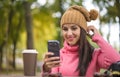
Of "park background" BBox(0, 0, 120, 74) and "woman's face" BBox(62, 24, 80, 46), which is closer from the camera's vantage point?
"woman's face" BBox(62, 24, 80, 46)

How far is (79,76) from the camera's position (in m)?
3.41

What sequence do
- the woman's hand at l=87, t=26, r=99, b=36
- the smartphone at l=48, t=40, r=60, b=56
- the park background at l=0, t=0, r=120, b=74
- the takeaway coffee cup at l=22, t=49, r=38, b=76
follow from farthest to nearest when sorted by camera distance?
1. the park background at l=0, t=0, r=120, b=74
2. the woman's hand at l=87, t=26, r=99, b=36
3. the takeaway coffee cup at l=22, t=49, r=38, b=76
4. the smartphone at l=48, t=40, r=60, b=56

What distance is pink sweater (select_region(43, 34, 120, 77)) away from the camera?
3.56m

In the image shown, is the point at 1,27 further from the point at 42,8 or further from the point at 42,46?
the point at 42,46

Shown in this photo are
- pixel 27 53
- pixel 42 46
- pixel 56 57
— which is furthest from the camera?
pixel 42 46

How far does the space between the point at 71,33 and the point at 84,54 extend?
0.79 ft

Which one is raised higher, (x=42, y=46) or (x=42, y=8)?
(x=42, y=8)

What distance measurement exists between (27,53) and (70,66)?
16.1 inches

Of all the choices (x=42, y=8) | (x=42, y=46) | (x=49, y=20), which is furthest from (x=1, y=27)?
(x=42, y=46)

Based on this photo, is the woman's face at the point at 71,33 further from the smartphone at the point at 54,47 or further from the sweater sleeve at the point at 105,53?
the smartphone at the point at 54,47

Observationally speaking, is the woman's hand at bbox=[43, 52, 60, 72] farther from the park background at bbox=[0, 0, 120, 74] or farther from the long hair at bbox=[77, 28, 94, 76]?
the park background at bbox=[0, 0, 120, 74]

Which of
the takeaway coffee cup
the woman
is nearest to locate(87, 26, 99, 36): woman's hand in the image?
the woman

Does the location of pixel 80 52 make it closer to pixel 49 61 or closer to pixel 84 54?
pixel 84 54

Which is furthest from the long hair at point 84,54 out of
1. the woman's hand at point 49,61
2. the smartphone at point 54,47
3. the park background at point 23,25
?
the park background at point 23,25
